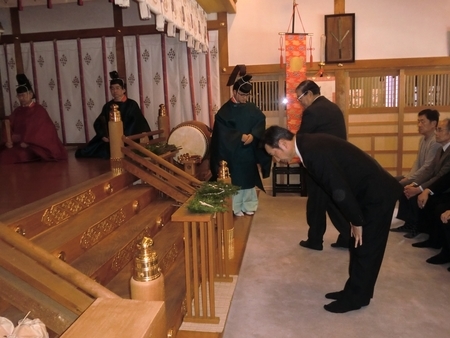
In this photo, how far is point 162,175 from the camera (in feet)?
12.9

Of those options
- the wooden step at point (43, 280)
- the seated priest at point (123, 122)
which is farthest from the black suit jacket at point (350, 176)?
the seated priest at point (123, 122)

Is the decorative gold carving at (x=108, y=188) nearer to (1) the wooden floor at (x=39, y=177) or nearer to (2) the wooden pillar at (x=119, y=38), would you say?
(1) the wooden floor at (x=39, y=177)

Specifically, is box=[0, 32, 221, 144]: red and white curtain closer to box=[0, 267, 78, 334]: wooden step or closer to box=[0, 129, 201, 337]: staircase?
box=[0, 129, 201, 337]: staircase

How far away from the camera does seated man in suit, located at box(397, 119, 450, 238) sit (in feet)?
12.7

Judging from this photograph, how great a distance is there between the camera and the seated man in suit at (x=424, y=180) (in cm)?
388

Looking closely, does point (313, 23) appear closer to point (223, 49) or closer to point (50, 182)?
point (223, 49)

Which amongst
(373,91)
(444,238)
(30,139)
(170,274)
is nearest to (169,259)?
(170,274)

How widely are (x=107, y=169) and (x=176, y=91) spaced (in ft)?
7.94

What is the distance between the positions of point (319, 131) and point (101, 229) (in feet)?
6.90

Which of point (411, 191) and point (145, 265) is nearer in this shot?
point (145, 265)

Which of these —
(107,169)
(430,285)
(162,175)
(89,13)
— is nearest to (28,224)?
(162,175)

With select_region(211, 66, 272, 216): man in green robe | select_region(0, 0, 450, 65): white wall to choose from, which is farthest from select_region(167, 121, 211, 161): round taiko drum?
select_region(0, 0, 450, 65): white wall

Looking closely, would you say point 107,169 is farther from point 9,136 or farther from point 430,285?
point 430,285

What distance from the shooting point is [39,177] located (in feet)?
12.8
